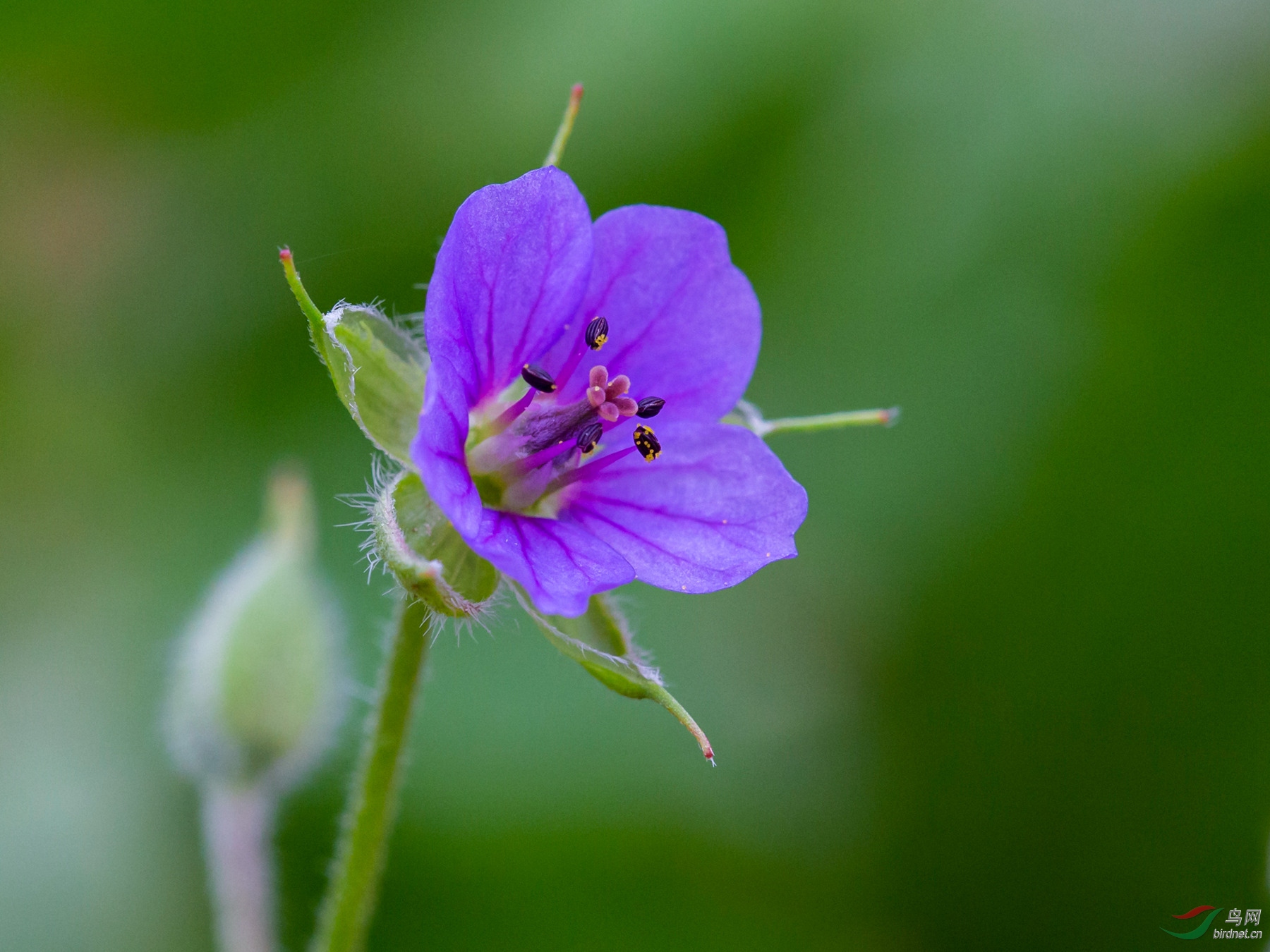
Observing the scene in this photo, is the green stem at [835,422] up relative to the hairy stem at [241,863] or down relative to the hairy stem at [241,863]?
up

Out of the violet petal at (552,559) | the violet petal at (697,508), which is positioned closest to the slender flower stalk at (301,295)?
the violet petal at (552,559)

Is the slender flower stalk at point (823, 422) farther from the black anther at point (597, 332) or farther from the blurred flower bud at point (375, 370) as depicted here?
the blurred flower bud at point (375, 370)

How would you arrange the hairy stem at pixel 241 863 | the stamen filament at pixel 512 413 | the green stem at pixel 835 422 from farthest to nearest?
the hairy stem at pixel 241 863
the stamen filament at pixel 512 413
the green stem at pixel 835 422

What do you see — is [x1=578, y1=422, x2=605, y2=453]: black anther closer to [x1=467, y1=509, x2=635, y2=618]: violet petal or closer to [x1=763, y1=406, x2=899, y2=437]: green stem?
[x1=467, y1=509, x2=635, y2=618]: violet petal

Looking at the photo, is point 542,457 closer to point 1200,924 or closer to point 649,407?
point 649,407

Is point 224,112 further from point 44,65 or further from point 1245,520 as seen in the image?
point 1245,520

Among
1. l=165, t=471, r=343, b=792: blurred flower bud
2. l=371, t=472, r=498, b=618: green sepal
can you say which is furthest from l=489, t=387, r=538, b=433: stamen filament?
l=165, t=471, r=343, b=792: blurred flower bud

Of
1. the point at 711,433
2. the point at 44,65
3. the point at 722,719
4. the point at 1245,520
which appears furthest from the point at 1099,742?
the point at 44,65
